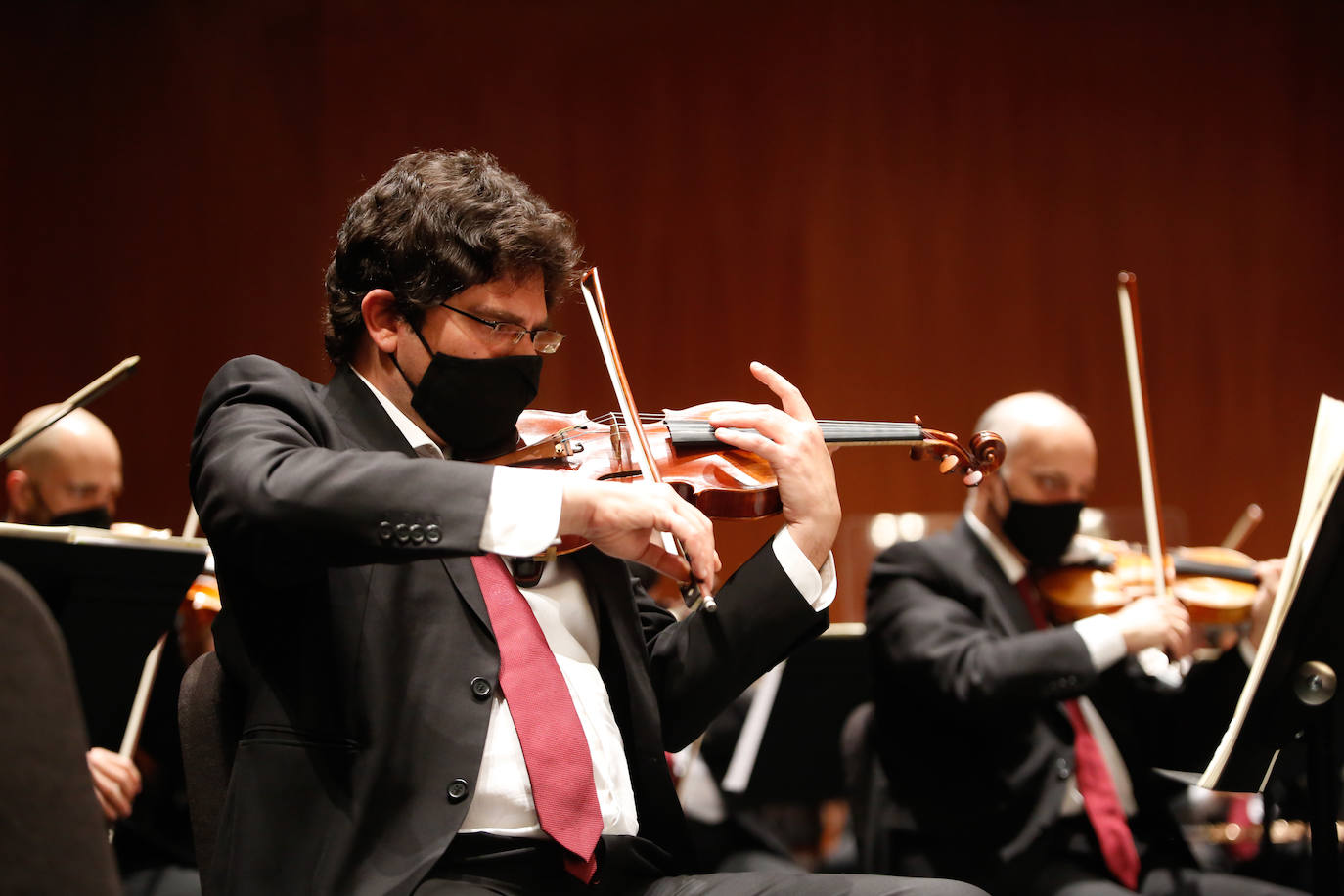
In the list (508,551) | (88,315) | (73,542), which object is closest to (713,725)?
(73,542)

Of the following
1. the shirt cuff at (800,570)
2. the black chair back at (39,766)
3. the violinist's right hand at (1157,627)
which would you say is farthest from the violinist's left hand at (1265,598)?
the black chair back at (39,766)

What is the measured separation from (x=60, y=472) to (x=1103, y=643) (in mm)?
2263

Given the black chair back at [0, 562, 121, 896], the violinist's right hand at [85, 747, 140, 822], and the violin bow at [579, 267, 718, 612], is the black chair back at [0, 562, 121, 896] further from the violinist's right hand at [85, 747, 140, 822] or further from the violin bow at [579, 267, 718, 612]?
the violinist's right hand at [85, 747, 140, 822]

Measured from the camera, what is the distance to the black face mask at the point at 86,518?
2578mm

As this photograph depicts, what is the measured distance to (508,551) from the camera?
1.08m

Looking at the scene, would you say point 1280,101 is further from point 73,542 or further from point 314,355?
point 73,542

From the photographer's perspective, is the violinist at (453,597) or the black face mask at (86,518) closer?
the violinist at (453,597)

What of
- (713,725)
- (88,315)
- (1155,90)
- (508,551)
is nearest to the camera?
(508,551)

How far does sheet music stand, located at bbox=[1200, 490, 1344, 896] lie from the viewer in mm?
1271

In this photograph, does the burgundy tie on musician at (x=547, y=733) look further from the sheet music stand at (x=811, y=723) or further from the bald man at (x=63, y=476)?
the bald man at (x=63, y=476)

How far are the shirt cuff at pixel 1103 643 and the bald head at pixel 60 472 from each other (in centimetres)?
215

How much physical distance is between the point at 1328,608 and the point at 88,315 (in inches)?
127

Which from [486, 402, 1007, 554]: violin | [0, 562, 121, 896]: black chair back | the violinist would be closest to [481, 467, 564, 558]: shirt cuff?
the violinist

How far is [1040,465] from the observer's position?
249cm
